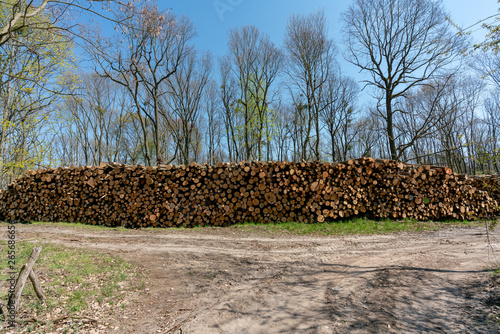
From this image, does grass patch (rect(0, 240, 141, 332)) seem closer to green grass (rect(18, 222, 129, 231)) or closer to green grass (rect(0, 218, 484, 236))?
green grass (rect(18, 222, 129, 231))

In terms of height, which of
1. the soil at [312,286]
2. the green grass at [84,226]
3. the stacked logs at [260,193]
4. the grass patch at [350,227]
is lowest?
the soil at [312,286]

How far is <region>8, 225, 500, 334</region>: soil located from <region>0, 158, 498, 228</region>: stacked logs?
7.61ft

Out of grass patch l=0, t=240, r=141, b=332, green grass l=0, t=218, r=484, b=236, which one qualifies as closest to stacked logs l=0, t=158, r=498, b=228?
green grass l=0, t=218, r=484, b=236

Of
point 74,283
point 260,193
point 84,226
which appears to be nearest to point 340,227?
point 260,193

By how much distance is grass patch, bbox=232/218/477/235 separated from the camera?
25.4ft

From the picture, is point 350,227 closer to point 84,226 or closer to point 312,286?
point 312,286

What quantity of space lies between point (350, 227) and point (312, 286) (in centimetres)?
484

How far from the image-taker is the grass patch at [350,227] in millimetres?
7734

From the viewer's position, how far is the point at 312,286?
3740mm

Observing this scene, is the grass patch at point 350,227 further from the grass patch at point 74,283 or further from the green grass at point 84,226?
the grass patch at point 74,283

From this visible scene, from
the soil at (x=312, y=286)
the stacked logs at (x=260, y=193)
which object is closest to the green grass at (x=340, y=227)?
the stacked logs at (x=260, y=193)

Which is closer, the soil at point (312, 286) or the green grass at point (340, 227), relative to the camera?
the soil at point (312, 286)

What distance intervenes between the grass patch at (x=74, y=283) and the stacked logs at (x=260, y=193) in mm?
3837

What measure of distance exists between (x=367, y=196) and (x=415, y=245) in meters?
3.18
